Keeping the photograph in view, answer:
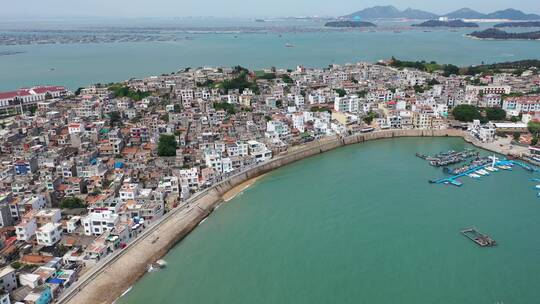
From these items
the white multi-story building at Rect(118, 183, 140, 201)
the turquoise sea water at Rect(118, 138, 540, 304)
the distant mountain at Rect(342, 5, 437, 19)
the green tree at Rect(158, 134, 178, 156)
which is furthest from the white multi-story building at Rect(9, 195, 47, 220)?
the distant mountain at Rect(342, 5, 437, 19)

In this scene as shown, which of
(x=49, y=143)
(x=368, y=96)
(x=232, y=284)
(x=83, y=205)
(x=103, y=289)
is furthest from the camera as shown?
(x=368, y=96)

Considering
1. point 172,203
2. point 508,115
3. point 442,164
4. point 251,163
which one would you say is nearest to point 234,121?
point 251,163

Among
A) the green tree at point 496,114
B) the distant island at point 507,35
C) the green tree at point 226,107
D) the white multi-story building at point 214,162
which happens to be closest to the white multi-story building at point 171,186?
the white multi-story building at point 214,162

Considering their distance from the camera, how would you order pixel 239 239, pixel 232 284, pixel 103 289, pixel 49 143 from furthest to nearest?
pixel 49 143, pixel 239 239, pixel 232 284, pixel 103 289

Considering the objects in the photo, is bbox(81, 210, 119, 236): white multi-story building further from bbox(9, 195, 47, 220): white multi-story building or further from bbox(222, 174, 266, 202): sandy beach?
bbox(222, 174, 266, 202): sandy beach

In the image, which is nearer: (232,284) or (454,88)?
(232,284)

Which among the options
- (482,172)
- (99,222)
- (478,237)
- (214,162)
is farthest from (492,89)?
(99,222)

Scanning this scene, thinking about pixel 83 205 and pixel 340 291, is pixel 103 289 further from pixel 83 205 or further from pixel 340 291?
pixel 340 291

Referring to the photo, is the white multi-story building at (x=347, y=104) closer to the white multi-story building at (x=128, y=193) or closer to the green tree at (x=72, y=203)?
the white multi-story building at (x=128, y=193)
